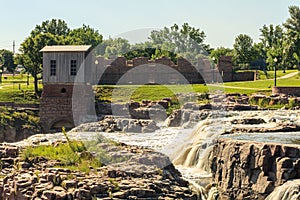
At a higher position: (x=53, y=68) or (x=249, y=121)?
(x=53, y=68)

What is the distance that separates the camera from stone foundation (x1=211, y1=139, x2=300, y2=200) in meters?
16.6

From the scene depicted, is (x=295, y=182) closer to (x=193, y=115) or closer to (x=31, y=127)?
(x=193, y=115)

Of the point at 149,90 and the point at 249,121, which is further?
the point at 149,90

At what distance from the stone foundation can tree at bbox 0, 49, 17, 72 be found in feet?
231

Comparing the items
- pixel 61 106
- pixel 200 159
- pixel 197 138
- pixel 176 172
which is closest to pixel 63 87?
pixel 61 106

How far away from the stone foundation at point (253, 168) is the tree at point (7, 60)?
70.3 meters

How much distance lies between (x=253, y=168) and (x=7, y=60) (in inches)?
2983

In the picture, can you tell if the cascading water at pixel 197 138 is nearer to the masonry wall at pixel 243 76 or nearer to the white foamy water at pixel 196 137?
the white foamy water at pixel 196 137

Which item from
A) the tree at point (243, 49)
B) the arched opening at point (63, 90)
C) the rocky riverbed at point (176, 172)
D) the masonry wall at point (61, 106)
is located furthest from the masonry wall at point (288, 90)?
the tree at point (243, 49)

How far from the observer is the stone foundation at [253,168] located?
16594mm

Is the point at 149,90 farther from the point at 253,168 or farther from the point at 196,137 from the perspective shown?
the point at 253,168

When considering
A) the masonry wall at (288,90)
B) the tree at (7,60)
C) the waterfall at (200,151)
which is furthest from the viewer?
the tree at (7,60)

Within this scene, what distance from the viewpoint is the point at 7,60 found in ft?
293

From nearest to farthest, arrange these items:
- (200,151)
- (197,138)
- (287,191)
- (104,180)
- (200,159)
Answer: (287,191)
(104,180)
(200,159)
(200,151)
(197,138)
